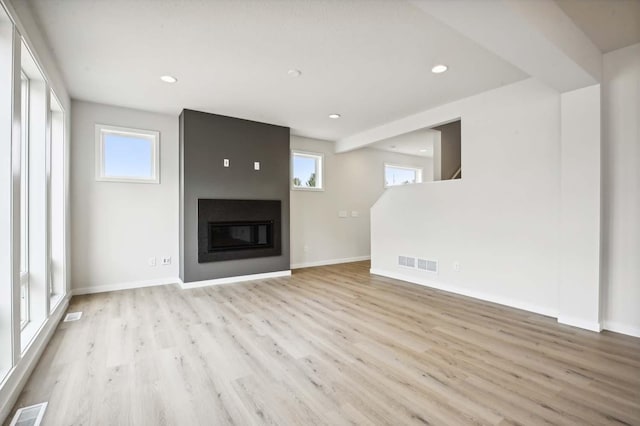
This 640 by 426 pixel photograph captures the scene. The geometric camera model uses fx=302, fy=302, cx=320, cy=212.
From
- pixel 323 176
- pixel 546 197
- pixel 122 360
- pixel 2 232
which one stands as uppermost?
pixel 323 176

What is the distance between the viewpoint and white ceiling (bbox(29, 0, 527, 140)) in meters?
2.31

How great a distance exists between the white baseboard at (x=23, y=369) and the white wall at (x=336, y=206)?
3919 mm

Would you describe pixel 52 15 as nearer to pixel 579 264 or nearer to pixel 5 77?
pixel 5 77

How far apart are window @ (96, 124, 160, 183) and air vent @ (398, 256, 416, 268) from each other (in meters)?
4.18

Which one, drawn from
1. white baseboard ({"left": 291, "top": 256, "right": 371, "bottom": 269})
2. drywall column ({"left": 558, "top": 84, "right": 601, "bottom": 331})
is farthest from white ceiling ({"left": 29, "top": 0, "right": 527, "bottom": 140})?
white baseboard ({"left": 291, "top": 256, "right": 371, "bottom": 269})

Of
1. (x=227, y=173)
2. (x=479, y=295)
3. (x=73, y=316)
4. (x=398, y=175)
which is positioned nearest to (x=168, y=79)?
(x=227, y=173)

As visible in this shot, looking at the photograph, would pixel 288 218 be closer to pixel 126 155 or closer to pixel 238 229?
pixel 238 229

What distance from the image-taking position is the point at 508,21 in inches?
77.9

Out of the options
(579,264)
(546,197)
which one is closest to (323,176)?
(546,197)

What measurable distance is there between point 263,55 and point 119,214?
3310mm

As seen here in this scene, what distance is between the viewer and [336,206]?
6.80m

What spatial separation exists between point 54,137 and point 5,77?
2206mm

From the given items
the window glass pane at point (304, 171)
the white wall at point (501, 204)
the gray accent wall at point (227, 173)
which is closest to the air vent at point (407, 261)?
the white wall at point (501, 204)

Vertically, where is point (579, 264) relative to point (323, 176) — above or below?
below
